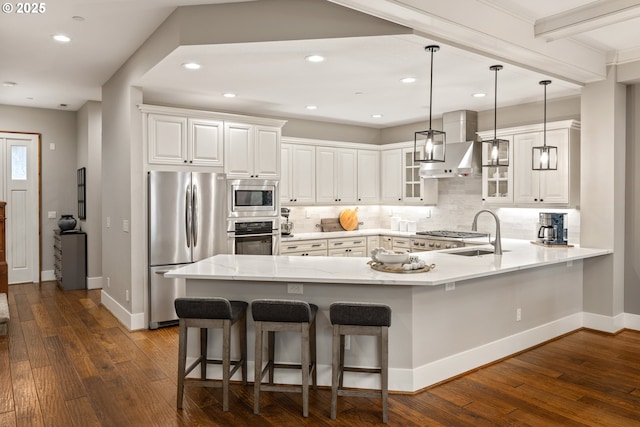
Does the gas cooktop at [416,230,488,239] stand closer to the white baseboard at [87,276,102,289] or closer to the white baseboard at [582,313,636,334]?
the white baseboard at [582,313,636,334]

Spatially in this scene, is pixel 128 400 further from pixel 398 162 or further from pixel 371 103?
pixel 398 162

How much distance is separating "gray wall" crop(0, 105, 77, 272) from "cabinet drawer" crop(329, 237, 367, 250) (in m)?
4.59

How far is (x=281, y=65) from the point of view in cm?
403

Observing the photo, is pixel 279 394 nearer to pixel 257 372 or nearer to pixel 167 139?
pixel 257 372

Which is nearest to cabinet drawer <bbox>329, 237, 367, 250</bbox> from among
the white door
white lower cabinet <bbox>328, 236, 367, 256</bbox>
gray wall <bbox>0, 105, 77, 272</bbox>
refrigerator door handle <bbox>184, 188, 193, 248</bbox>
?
white lower cabinet <bbox>328, 236, 367, 256</bbox>

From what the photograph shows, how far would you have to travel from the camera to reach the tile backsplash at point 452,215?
5891 millimetres

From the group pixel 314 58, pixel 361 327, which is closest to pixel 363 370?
pixel 361 327

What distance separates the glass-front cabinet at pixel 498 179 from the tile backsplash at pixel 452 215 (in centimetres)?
27

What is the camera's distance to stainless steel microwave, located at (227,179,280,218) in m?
5.48

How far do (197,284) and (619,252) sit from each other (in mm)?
4392

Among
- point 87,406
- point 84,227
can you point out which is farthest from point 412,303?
point 84,227

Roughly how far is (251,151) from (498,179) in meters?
3.27

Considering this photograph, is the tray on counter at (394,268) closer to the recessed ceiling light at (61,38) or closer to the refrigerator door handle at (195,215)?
the refrigerator door handle at (195,215)

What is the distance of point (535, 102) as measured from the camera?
5.77 meters
